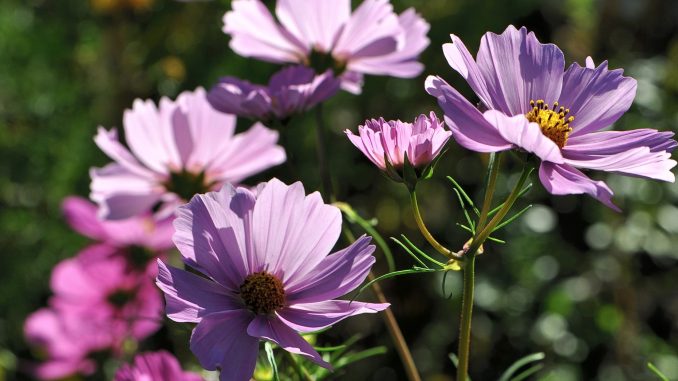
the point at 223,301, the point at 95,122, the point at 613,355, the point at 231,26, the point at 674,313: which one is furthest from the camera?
the point at 95,122

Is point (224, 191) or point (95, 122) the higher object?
point (224, 191)

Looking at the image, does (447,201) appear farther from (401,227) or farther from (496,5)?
(496,5)

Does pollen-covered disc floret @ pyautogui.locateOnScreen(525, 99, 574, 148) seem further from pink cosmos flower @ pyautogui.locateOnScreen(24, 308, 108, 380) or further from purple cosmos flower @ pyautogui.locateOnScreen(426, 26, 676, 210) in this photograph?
pink cosmos flower @ pyautogui.locateOnScreen(24, 308, 108, 380)

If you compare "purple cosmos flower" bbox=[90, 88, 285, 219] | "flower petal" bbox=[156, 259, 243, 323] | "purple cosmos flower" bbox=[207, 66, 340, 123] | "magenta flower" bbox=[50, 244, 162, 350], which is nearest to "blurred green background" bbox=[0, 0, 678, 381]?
"magenta flower" bbox=[50, 244, 162, 350]

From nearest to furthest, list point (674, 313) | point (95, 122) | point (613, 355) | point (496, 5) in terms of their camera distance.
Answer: point (613, 355), point (674, 313), point (95, 122), point (496, 5)

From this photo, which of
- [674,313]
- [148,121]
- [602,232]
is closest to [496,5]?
[602,232]

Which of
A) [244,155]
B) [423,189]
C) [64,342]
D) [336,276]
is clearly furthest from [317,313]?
[423,189]

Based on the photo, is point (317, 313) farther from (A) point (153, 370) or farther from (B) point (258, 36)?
(B) point (258, 36)
